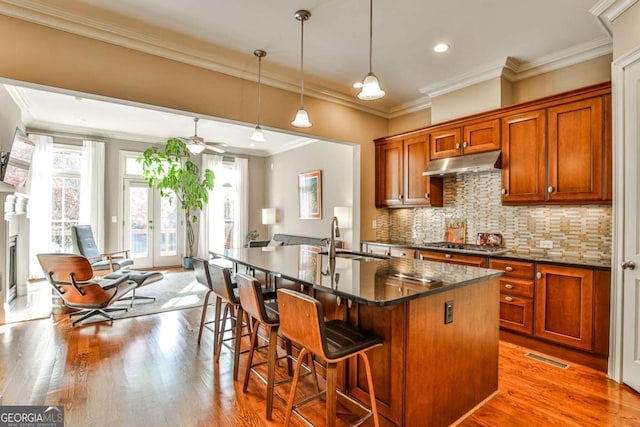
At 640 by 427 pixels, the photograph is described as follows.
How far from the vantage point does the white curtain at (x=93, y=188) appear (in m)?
6.31

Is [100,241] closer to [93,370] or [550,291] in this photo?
[93,370]

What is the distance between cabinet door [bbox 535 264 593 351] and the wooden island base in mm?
1071

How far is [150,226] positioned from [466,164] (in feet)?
21.4

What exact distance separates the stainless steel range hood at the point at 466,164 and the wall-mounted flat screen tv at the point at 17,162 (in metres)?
4.95

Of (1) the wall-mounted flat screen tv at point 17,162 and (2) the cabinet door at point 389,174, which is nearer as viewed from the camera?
(1) the wall-mounted flat screen tv at point 17,162

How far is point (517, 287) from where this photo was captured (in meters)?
3.12

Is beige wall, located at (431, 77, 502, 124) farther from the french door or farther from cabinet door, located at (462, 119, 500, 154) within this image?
the french door

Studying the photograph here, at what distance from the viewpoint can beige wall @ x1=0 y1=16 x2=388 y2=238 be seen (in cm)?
250

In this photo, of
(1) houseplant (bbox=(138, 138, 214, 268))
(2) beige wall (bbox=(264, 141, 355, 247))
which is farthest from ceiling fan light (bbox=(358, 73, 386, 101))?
(1) houseplant (bbox=(138, 138, 214, 268))

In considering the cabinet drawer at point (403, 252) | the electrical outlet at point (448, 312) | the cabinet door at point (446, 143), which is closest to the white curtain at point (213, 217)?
the cabinet drawer at point (403, 252)

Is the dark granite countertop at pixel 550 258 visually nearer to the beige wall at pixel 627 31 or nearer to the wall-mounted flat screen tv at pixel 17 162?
the beige wall at pixel 627 31

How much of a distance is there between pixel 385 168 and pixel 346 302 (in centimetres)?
308

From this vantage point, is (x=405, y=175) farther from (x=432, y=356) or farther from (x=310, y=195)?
(x=432, y=356)

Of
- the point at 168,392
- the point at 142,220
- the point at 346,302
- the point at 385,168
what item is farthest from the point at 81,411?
the point at 142,220
